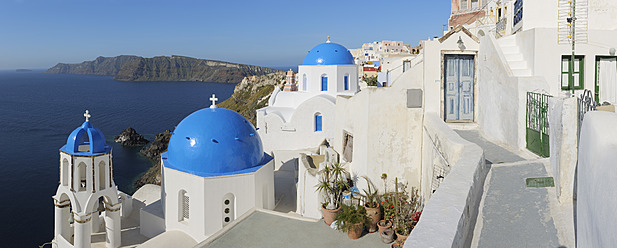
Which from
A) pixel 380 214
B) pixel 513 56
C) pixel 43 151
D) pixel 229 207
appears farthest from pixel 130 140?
pixel 513 56

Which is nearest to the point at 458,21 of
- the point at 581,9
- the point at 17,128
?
the point at 581,9

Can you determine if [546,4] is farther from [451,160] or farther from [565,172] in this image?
[565,172]

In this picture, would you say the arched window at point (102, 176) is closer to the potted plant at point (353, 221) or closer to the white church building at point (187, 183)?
Answer: the white church building at point (187, 183)

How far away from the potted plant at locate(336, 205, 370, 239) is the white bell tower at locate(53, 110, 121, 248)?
778cm

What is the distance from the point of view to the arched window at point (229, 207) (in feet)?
43.2

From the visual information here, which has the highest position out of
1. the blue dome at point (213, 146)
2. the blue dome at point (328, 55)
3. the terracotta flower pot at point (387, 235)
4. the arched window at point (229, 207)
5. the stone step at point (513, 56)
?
the blue dome at point (328, 55)

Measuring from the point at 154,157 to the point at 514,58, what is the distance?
4059 cm

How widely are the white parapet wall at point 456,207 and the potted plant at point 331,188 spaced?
4.89 metres

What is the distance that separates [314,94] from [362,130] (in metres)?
10.6

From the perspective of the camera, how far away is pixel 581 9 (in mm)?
11297

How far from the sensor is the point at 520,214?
461 cm

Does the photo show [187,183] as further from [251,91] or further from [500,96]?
[251,91]

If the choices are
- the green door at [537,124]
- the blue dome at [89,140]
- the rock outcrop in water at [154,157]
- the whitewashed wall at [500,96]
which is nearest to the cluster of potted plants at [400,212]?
the whitewashed wall at [500,96]

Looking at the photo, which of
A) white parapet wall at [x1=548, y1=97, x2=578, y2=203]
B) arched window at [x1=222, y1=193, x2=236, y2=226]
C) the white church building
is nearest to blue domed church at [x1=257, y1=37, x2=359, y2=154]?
the white church building
